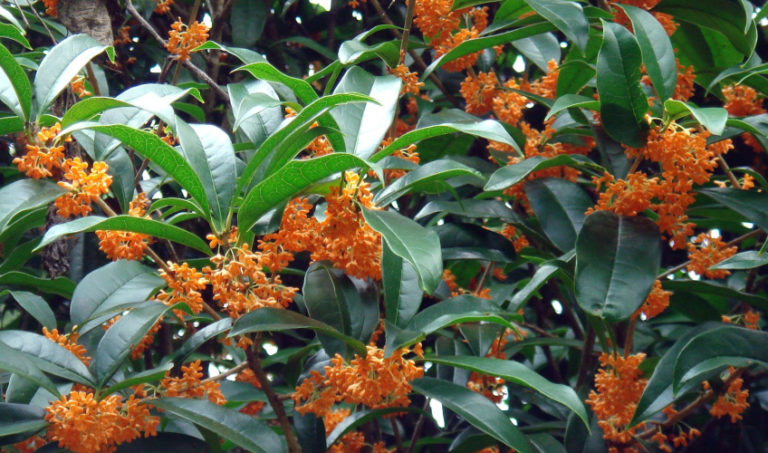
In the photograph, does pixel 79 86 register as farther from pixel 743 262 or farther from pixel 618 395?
pixel 743 262

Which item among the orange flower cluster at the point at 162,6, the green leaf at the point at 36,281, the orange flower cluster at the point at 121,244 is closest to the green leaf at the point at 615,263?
the orange flower cluster at the point at 121,244

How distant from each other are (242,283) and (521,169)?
0.64m

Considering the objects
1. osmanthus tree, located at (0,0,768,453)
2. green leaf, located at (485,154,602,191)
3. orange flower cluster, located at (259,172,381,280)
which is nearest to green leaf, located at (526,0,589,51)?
osmanthus tree, located at (0,0,768,453)

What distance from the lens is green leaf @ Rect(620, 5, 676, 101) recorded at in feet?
5.40

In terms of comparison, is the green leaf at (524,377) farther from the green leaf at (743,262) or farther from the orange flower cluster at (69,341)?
the orange flower cluster at (69,341)

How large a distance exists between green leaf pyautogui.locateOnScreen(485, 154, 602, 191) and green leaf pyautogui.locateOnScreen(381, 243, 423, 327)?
9.6 inches

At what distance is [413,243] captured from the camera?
1306mm

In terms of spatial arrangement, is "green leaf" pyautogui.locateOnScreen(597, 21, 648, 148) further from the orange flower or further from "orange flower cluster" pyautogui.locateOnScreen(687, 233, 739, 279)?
the orange flower

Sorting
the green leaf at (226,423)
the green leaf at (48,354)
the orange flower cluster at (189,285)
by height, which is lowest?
the green leaf at (226,423)

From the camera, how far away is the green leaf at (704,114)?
1.37m

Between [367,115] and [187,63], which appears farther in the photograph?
[187,63]

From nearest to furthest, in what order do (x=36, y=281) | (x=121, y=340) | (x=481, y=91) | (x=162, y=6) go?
1. (x=121, y=340)
2. (x=36, y=281)
3. (x=481, y=91)
4. (x=162, y=6)

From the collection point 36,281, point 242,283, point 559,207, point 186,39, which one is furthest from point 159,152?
point 559,207

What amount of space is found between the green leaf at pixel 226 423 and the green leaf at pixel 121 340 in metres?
0.10
